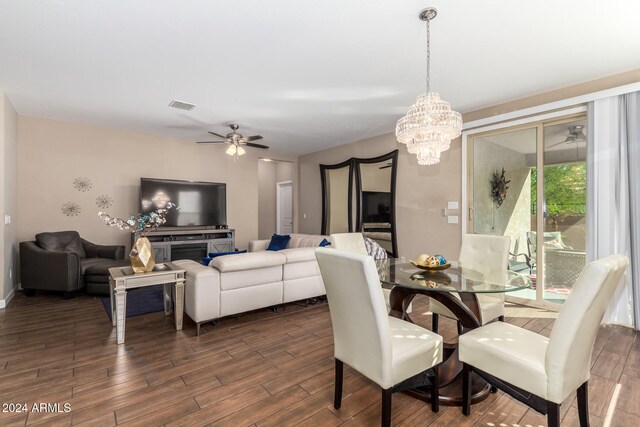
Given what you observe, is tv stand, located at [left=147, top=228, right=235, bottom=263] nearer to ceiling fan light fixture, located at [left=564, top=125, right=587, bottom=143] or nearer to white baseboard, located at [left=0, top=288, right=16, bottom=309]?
white baseboard, located at [left=0, top=288, right=16, bottom=309]

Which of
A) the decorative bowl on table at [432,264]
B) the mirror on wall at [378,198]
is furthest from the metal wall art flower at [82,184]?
the decorative bowl on table at [432,264]

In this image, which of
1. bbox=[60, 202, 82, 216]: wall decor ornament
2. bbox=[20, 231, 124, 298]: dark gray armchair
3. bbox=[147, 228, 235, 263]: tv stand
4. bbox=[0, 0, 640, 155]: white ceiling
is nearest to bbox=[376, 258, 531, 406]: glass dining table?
bbox=[0, 0, 640, 155]: white ceiling

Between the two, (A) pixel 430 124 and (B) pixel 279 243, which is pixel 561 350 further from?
(B) pixel 279 243

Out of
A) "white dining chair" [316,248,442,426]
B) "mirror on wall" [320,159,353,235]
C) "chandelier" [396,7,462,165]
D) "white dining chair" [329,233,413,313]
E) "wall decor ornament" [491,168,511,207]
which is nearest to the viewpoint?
"white dining chair" [316,248,442,426]

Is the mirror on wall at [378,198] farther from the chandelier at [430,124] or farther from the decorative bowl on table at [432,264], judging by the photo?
the decorative bowl on table at [432,264]

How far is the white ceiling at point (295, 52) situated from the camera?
2.17m

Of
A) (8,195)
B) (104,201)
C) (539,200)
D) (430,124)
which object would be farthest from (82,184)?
(539,200)

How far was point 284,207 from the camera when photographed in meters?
8.61

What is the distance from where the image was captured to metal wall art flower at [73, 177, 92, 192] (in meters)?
4.96

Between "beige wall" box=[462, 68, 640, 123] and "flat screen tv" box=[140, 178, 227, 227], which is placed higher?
"beige wall" box=[462, 68, 640, 123]

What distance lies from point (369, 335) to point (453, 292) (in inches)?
25.5

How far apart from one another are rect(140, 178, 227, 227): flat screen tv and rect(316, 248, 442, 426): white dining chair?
15.7 feet

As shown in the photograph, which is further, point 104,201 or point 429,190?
point 104,201

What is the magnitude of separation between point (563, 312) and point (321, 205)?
577cm
